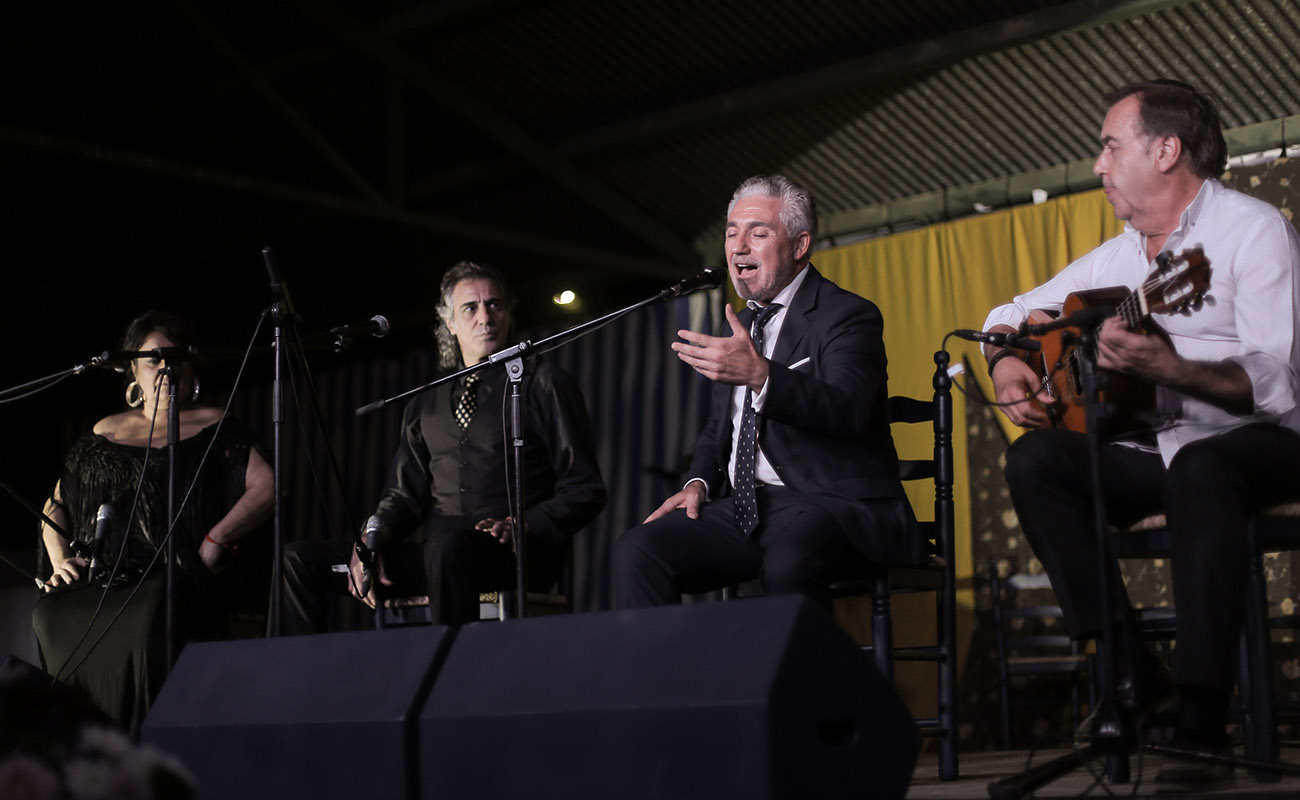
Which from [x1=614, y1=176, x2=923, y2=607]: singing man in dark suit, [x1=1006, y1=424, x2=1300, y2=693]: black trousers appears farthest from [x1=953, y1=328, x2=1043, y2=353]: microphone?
[x1=614, y1=176, x2=923, y2=607]: singing man in dark suit

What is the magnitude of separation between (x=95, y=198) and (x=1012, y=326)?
17.5 ft

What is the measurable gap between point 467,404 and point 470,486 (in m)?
0.27

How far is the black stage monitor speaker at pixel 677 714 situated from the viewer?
1677mm

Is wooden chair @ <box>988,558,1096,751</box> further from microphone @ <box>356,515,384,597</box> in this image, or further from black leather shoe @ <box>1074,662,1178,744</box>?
black leather shoe @ <box>1074,662,1178,744</box>

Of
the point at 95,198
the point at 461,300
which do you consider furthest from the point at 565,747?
the point at 95,198

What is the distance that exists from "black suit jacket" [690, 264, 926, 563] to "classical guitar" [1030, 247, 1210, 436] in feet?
1.14

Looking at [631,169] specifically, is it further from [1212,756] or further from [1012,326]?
[1212,756]

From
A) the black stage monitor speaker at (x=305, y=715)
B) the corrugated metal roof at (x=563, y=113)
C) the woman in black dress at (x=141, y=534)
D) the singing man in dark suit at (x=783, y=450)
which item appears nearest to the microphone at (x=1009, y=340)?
the singing man in dark suit at (x=783, y=450)

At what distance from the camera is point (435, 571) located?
3.33m

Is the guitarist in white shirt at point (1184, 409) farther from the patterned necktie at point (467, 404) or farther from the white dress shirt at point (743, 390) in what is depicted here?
the patterned necktie at point (467, 404)

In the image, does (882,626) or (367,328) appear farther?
(367,328)

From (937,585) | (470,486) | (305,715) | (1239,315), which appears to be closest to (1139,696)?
(1239,315)

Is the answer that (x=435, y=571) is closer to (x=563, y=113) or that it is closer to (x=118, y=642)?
(x=118, y=642)

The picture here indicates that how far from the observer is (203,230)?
705 centimetres
